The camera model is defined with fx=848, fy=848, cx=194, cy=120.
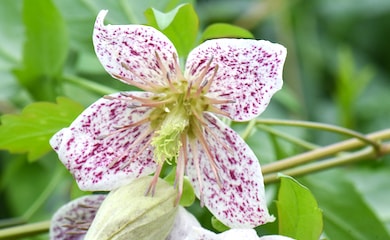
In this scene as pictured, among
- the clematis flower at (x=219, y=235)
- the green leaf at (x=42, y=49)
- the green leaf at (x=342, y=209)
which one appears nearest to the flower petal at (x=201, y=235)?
the clematis flower at (x=219, y=235)

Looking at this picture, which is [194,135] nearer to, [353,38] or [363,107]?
[363,107]

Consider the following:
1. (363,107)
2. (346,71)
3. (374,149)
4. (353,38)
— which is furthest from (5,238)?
(353,38)

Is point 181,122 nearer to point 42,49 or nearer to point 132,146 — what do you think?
point 132,146

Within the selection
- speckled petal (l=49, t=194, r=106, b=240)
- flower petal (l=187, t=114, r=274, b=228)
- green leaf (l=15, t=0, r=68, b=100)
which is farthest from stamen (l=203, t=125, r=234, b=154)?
green leaf (l=15, t=0, r=68, b=100)

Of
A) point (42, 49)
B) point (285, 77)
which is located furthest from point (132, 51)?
point (285, 77)

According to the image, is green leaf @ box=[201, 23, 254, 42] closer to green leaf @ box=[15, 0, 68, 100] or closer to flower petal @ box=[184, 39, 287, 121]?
flower petal @ box=[184, 39, 287, 121]

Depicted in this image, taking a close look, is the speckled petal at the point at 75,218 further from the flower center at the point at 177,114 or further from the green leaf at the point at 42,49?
the green leaf at the point at 42,49
